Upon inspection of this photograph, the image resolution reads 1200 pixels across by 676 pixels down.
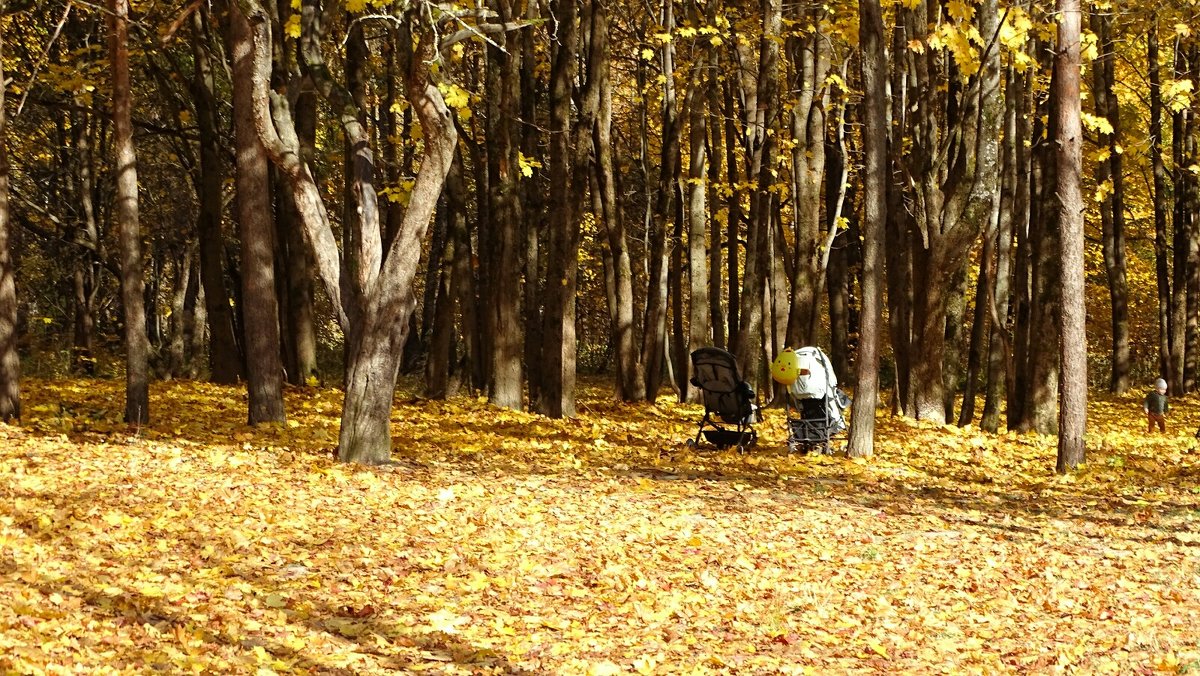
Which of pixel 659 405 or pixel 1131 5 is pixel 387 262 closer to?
pixel 659 405

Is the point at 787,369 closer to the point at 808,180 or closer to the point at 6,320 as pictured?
the point at 808,180

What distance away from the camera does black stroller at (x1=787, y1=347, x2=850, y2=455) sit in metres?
14.8

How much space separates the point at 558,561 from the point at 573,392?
9.60 meters

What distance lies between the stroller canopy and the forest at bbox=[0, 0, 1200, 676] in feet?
2.08

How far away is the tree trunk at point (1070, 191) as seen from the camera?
43.1 ft

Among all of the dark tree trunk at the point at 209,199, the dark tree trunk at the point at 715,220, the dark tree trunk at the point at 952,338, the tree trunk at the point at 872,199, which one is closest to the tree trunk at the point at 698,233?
the dark tree trunk at the point at 715,220

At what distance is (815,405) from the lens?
15.1 meters

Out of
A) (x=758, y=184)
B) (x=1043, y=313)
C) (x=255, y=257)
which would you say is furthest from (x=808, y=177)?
(x=255, y=257)

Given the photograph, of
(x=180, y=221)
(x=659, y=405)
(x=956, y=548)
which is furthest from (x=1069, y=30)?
(x=180, y=221)

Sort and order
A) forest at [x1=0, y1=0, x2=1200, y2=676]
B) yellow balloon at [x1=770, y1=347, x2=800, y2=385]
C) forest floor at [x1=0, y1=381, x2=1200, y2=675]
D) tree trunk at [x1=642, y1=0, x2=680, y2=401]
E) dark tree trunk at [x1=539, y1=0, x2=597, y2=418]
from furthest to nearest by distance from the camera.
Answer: tree trunk at [x1=642, y1=0, x2=680, y2=401]
dark tree trunk at [x1=539, y1=0, x2=597, y2=418]
yellow balloon at [x1=770, y1=347, x2=800, y2=385]
forest at [x1=0, y1=0, x2=1200, y2=676]
forest floor at [x1=0, y1=381, x2=1200, y2=675]

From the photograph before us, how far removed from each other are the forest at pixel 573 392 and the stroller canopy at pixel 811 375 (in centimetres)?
63

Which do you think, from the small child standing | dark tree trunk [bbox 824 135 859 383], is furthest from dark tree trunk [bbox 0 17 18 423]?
dark tree trunk [bbox 824 135 859 383]

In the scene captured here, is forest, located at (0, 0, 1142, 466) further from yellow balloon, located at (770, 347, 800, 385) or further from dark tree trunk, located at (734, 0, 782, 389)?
yellow balloon, located at (770, 347, 800, 385)

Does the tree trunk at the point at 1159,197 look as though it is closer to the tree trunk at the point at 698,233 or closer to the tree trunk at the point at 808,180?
the tree trunk at the point at 808,180
